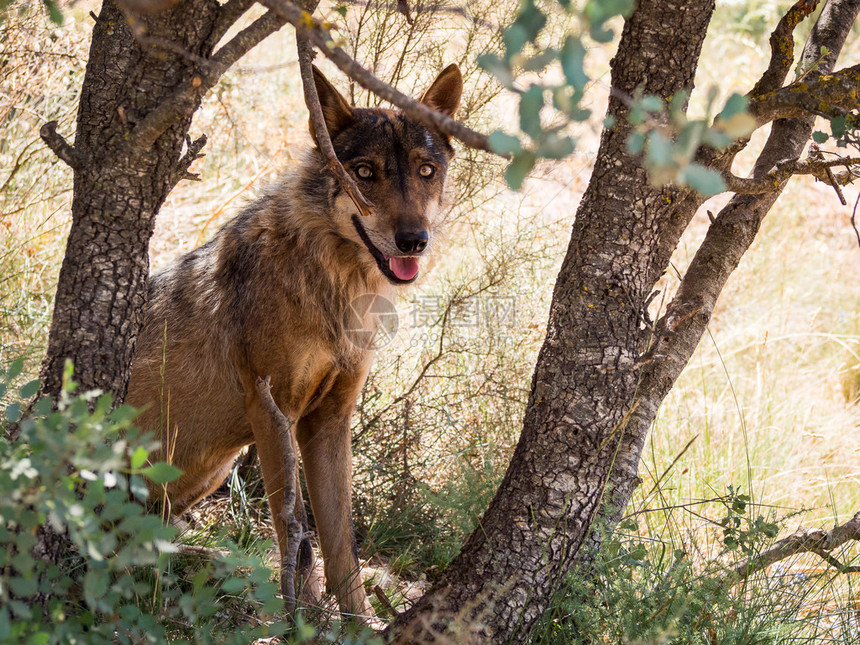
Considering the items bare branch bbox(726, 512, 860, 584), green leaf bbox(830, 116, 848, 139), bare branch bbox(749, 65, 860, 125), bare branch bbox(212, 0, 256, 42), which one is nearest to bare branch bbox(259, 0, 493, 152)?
bare branch bbox(212, 0, 256, 42)

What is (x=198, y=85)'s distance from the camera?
2301 millimetres

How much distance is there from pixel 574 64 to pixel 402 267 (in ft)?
8.13

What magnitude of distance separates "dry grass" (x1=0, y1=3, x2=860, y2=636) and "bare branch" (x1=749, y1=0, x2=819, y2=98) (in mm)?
1618

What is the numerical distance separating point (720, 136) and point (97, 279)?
1.98 metres

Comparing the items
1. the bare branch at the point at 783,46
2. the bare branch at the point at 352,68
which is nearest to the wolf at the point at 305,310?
the bare branch at the point at 783,46

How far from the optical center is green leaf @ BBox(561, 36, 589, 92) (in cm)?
120

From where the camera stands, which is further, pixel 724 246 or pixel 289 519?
pixel 724 246

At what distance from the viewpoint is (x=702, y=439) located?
16.8ft

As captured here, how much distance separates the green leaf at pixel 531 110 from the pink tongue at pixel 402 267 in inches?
95.9

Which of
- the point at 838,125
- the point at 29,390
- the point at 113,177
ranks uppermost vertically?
the point at 838,125

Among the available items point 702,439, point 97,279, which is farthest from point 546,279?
point 97,279

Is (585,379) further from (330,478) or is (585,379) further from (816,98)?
(330,478)

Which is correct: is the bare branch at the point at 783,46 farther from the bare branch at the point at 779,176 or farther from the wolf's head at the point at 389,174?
the wolf's head at the point at 389,174

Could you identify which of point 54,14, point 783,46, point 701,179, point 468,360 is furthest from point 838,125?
point 468,360
